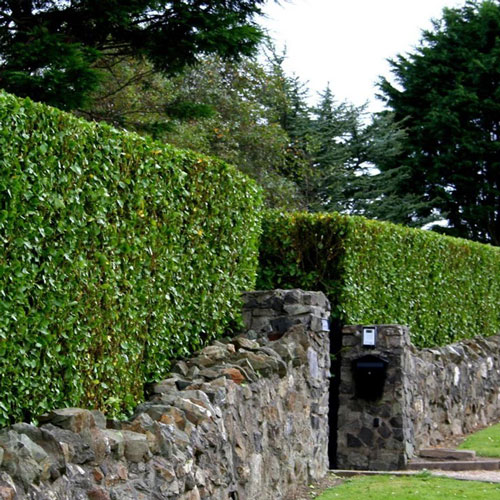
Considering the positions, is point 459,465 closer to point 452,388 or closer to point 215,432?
point 452,388

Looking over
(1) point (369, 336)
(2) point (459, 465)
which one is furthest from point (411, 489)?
(1) point (369, 336)

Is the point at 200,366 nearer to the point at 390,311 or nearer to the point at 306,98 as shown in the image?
the point at 390,311

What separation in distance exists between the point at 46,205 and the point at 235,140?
54.0 feet

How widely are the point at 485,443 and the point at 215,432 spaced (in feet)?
25.0

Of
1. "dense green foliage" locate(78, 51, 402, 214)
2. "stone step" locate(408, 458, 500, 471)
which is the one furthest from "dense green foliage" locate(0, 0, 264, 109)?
"stone step" locate(408, 458, 500, 471)

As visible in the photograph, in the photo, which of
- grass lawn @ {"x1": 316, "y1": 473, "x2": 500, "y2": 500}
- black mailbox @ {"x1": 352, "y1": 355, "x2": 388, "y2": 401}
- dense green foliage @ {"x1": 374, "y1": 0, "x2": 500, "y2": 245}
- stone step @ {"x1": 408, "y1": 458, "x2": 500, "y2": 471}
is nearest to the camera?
grass lawn @ {"x1": 316, "y1": 473, "x2": 500, "y2": 500}

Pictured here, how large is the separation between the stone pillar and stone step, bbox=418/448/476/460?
34 cm

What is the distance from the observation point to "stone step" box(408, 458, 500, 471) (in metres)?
10.8

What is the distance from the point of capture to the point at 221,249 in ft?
29.7

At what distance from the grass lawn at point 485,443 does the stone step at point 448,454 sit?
473mm

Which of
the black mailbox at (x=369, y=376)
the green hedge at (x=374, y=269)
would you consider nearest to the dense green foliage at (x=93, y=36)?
the green hedge at (x=374, y=269)

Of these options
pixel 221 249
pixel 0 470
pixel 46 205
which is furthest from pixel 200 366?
pixel 0 470

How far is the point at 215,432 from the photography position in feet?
22.6

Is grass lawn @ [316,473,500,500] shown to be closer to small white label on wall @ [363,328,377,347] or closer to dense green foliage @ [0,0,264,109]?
small white label on wall @ [363,328,377,347]
